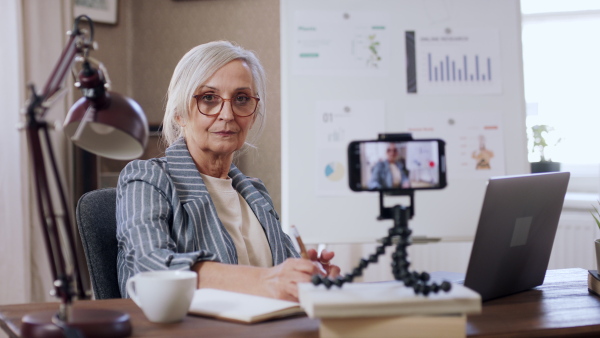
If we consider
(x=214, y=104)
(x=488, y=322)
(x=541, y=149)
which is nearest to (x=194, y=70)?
(x=214, y=104)

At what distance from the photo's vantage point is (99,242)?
1.32 metres

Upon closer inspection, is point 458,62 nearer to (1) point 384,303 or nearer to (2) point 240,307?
(2) point 240,307

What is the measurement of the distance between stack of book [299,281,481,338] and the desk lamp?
0.92 ft

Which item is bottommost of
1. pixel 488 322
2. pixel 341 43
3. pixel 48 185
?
pixel 488 322

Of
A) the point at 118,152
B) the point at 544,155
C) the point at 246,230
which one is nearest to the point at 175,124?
the point at 246,230

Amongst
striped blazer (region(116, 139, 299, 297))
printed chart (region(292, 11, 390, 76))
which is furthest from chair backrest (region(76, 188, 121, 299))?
printed chart (region(292, 11, 390, 76))

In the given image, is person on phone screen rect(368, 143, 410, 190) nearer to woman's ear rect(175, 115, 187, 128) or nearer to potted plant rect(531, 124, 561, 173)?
woman's ear rect(175, 115, 187, 128)

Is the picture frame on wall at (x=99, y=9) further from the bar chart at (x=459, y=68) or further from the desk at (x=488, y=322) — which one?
the desk at (x=488, y=322)

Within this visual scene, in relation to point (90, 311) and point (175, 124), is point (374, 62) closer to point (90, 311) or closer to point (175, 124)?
point (175, 124)

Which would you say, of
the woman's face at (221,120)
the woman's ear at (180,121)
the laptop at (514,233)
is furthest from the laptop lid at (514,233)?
the woman's ear at (180,121)

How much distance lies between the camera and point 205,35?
3287 mm

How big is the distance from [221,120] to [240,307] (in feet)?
2.10

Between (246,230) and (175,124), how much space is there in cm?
34

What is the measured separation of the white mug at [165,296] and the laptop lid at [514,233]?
0.45 metres
